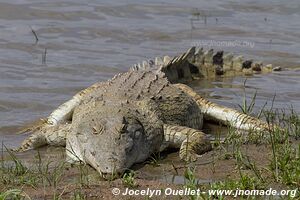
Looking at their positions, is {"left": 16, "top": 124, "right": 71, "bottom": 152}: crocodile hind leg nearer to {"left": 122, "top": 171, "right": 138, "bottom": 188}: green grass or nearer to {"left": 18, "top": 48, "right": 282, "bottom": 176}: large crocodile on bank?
{"left": 18, "top": 48, "right": 282, "bottom": 176}: large crocodile on bank

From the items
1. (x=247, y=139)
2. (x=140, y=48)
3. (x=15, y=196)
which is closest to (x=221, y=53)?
(x=140, y=48)

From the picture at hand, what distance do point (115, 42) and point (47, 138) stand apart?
5.14 metres

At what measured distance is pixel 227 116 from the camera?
8.09 metres

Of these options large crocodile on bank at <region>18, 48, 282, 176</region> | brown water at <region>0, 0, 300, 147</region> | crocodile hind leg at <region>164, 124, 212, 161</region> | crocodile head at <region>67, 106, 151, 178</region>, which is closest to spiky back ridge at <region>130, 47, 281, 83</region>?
brown water at <region>0, 0, 300, 147</region>

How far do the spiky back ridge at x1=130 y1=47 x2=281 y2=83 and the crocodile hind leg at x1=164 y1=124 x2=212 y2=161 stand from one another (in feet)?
8.73

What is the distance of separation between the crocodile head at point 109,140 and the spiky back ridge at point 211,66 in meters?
3.14

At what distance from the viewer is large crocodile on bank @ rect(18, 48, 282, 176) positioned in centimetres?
611

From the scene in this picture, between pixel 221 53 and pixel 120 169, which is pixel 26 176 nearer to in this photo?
pixel 120 169

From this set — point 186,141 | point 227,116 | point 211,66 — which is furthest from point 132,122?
point 211,66

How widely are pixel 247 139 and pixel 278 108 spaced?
198 cm

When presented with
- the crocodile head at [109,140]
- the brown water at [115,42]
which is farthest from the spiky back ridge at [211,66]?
the crocodile head at [109,140]

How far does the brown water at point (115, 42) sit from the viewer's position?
30.8ft
